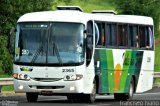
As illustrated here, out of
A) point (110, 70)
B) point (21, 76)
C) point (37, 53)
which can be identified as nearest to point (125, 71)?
point (110, 70)

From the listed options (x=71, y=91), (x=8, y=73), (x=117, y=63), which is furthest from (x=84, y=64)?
(x=8, y=73)

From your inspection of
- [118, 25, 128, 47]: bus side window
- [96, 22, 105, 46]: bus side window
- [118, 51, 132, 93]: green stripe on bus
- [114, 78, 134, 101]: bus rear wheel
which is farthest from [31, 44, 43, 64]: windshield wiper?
[114, 78, 134, 101]: bus rear wheel

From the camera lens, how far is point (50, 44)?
952 inches

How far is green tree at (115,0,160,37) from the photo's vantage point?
57281 millimetres

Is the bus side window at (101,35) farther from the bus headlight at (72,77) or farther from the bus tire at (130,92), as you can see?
the bus tire at (130,92)

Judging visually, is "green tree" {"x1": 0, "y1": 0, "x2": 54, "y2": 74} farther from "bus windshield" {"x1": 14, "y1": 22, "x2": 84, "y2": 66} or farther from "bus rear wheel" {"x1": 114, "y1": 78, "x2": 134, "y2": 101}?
"bus windshield" {"x1": 14, "y1": 22, "x2": 84, "y2": 66}

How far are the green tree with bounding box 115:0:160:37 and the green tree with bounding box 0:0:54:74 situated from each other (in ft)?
49.5

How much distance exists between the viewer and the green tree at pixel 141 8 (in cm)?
5728

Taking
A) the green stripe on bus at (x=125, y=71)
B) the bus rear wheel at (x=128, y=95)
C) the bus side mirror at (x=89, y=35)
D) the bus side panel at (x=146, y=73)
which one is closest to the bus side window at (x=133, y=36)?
the green stripe on bus at (x=125, y=71)

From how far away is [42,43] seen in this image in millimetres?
24219

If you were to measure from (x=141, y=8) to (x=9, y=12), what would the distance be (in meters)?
16.9

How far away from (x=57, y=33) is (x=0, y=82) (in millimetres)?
6876

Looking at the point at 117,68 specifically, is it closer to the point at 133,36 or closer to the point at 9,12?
the point at 133,36

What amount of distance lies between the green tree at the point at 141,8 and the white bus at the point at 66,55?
3085 centimetres
